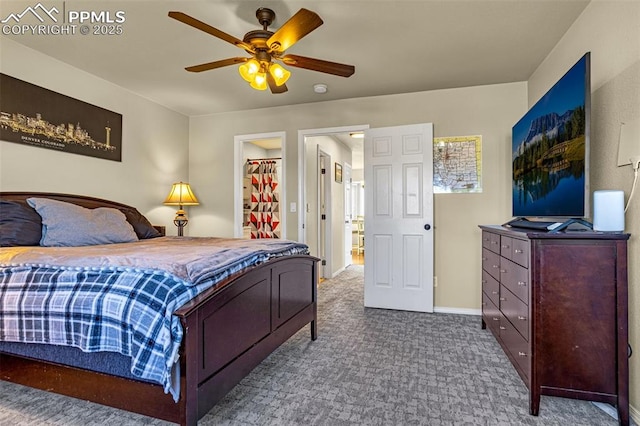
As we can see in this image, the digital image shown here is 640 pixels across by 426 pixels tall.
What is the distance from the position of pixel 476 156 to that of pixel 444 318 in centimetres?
172

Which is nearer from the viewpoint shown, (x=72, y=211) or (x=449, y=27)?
(x=449, y=27)

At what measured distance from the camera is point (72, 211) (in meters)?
2.52

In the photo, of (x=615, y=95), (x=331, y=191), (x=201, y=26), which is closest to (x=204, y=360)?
(x=201, y=26)

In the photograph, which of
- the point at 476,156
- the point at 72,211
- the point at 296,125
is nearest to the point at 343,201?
the point at 296,125

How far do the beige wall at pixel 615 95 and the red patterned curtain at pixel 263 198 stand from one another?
14.9 feet

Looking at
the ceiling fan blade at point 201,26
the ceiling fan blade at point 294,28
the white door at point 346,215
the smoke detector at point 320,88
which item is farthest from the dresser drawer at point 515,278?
the white door at point 346,215

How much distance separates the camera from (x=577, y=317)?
1.66 metres

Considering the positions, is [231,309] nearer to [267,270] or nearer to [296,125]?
[267,270]

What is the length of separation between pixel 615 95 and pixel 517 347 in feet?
5.03

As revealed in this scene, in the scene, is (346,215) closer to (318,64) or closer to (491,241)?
(491,241)

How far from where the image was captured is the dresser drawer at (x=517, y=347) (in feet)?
5.75

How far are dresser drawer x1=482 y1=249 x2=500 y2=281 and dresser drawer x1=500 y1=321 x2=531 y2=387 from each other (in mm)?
369

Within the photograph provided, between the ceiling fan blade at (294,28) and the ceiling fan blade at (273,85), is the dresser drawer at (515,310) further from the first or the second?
the ceiling fan blade at (273,85)

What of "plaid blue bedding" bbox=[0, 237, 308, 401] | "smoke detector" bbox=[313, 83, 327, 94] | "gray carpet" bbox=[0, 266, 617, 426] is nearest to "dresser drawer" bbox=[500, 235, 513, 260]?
"gray carpet" bbox=[0, 266, 617, 426]
